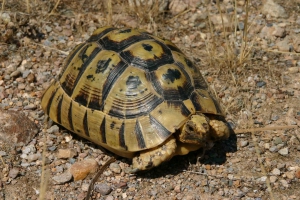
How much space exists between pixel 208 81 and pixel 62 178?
60.3 inches

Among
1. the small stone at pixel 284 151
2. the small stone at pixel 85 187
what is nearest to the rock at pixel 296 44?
the small stone at pixel 284 151

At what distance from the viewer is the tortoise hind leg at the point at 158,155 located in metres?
3.15

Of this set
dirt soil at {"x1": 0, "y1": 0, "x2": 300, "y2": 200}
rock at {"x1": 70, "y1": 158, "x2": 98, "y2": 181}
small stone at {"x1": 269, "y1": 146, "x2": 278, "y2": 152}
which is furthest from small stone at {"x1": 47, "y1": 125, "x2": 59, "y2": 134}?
small stone at {"x1": 269, "y1": 146, "x2": 278, "y2": 152}

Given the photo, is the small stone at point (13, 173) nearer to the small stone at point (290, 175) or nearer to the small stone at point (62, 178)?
the small stone at point (62, 178)

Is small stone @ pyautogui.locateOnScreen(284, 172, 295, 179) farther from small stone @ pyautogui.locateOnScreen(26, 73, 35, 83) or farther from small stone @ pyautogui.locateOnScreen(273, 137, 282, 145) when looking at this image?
small stone @ pyautogui.locateOnScreen(26, 73, 35, 83)

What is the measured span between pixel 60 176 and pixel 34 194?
22 centimetres

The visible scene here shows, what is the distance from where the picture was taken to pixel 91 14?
4812mm

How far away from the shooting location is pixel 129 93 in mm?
3242

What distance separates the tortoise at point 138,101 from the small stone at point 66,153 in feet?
0.48

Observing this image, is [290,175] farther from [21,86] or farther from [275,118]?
[21,86]

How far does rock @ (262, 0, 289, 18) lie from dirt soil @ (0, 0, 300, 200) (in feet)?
0.04

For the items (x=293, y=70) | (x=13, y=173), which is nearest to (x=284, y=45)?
(x=293, y=70)

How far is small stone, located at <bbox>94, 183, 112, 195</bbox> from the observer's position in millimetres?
3232

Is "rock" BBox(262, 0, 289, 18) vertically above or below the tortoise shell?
above
